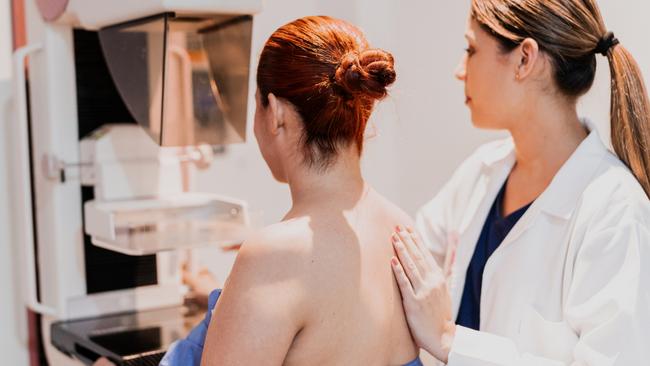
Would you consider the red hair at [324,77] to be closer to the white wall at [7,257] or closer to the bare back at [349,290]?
the bare back at [349,290]

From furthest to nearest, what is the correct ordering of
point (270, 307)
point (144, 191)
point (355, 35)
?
point (144, 191)
point (355, 35)
point (270, 307)

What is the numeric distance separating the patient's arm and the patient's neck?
10 cm

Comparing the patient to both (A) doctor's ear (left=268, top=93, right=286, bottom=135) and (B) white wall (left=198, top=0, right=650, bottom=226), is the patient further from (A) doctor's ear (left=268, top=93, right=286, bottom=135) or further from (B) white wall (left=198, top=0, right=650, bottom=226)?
(B) white wall (left=198, top=0, right=650, bottom=226)

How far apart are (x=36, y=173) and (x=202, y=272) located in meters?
0.53

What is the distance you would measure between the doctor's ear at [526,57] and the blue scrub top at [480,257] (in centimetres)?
33

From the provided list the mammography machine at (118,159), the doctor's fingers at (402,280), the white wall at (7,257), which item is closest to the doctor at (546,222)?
the doctor's fingers at (402,280)

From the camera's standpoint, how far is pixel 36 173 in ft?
6.61

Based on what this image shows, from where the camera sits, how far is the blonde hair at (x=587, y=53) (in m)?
1.56

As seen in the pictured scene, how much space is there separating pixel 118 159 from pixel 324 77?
0.91m

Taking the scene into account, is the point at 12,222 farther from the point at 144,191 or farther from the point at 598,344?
the point at 598,344

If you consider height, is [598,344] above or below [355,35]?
below

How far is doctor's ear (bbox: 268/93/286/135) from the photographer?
119cm

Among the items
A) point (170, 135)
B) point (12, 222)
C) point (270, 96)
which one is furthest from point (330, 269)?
point (12, 222)

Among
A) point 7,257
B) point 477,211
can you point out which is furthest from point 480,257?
point 7,257
